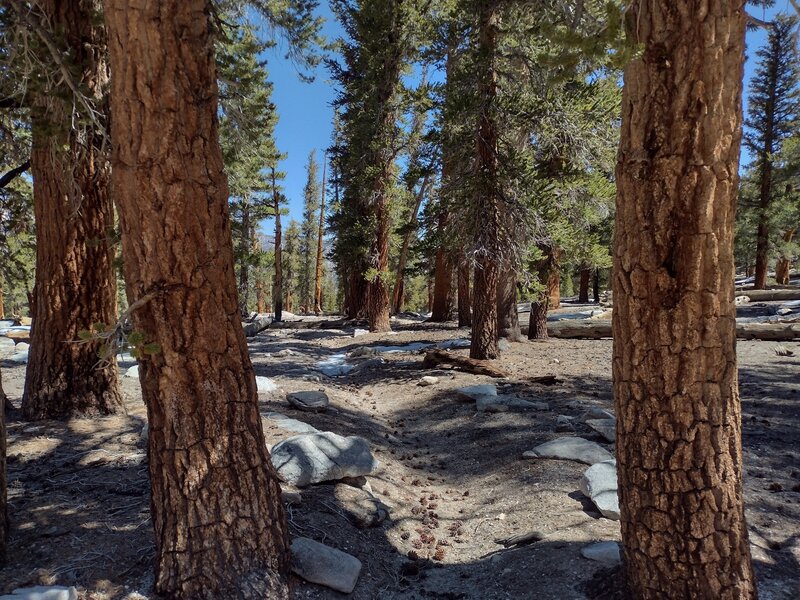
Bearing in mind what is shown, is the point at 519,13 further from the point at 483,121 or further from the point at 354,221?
the point at 354,221

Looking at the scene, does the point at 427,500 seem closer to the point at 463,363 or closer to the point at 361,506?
the point at 361,506

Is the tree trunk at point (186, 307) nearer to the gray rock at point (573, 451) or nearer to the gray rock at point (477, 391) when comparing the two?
the gray rock at point (573, 451)

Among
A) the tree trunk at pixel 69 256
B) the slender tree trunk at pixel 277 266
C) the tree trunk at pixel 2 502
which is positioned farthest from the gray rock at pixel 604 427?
the slender tree trunk at pixel 277 266

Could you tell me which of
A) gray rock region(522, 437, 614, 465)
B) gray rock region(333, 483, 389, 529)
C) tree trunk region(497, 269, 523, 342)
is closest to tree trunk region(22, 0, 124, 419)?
gray rock region(333, 483, 389, 529)

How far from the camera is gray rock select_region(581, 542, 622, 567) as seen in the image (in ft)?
10.2

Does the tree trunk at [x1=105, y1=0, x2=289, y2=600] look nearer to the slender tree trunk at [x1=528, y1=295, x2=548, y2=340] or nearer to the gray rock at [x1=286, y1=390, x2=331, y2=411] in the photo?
the gray rock at [x1=286, y1=390, x2=331, y2=411]

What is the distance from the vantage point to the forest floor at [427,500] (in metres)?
2.97

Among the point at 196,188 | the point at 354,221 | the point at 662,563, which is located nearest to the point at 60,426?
the point at 196,188

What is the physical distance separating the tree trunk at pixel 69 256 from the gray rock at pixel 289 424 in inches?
71.2

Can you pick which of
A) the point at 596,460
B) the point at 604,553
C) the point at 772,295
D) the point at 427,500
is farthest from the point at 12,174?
the point at 772,295

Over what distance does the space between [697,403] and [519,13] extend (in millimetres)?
8162

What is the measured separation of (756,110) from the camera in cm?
2350

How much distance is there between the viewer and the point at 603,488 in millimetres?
4055

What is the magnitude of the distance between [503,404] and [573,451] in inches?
73.1
